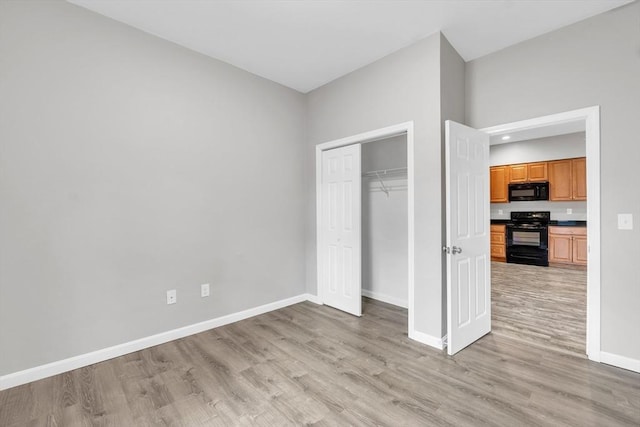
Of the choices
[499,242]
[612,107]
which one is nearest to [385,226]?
[612,107]

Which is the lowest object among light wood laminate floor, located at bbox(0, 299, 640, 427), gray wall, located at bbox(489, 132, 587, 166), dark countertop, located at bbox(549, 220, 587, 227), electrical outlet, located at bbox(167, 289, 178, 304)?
light wood laminate floor, located at bbox(0, 299, 640, 427)

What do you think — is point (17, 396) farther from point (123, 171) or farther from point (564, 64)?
point (564, 64)

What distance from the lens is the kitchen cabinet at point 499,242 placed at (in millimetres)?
6520

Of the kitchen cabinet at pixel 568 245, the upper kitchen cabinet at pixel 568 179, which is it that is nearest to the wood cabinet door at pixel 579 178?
the upper kitchen cabinet at pixel 568 179

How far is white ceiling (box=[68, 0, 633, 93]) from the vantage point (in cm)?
235

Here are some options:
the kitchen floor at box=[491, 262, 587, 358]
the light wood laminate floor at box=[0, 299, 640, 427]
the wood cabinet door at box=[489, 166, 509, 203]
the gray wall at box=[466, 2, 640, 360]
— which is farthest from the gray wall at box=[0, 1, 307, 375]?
the wood cabinet door at box=[489, 166, 509, 203]

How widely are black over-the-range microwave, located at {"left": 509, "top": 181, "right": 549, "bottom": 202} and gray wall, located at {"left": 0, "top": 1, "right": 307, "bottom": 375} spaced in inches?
236

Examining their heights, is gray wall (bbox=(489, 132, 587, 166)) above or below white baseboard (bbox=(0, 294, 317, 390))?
above

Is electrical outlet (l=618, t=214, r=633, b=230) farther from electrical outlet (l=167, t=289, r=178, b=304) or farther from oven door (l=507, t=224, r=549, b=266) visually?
oven door (l=507, t=224, r=549, b=266)

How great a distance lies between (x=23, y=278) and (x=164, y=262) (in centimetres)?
96

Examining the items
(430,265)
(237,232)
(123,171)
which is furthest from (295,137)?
(430,265)

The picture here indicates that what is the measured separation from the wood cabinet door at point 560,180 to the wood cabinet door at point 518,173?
0.46 metres

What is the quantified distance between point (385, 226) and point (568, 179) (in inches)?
192

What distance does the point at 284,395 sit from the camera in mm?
2014
